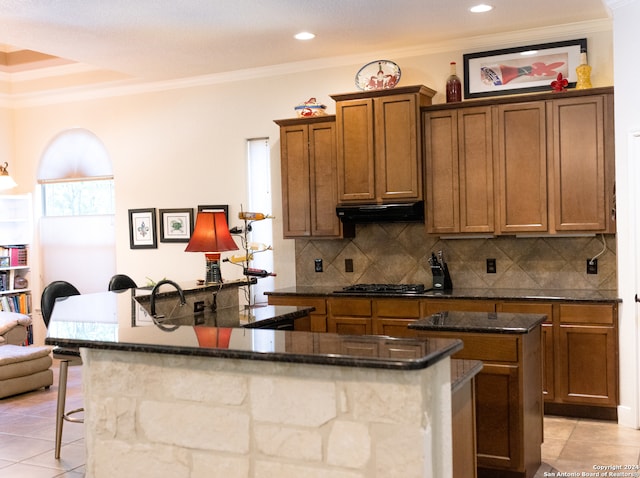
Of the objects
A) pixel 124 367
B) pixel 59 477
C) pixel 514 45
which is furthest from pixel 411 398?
pixel 514 45

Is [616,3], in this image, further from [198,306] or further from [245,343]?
[245,343]

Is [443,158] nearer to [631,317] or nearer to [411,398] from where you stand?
[631,317]

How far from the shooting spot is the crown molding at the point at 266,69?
5.53 m

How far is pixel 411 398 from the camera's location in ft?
6.80

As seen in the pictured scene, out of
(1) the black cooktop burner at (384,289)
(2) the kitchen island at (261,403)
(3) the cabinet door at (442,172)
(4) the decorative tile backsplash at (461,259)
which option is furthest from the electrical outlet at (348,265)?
(2) the kitchen island at (261,403)

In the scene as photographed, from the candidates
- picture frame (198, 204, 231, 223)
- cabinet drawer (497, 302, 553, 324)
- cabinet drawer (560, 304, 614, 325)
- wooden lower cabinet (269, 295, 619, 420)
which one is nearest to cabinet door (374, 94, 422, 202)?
wooden lower cabinet (269, 295, 619, 420)

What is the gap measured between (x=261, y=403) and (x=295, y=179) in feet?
13.5

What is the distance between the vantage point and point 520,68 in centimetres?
564

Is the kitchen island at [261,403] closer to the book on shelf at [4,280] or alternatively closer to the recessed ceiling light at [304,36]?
the recessed ceiling light at [304,36]

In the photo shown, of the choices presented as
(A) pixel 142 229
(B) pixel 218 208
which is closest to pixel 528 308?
(B) pixel 218 208

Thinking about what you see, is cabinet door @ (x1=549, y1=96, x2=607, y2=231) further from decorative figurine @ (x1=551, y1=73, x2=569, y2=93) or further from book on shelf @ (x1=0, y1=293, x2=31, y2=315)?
book on shelf @ (x1=0, y1=293, x2=31, y2=315)

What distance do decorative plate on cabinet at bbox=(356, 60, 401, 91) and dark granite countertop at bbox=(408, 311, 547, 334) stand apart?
2.64 m

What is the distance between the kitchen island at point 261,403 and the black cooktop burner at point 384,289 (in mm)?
3106

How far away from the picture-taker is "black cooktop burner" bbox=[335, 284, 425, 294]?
5.70 metres
